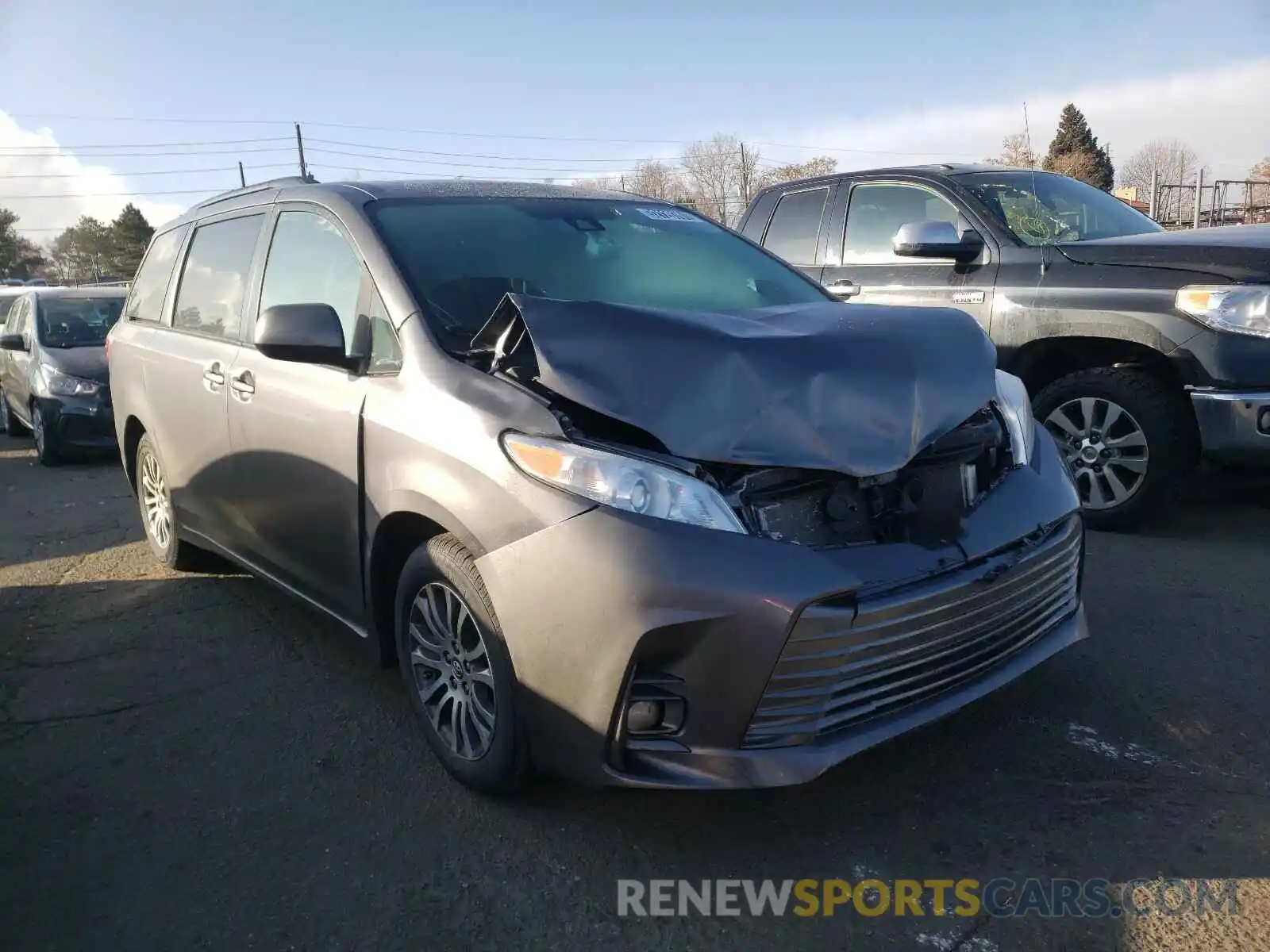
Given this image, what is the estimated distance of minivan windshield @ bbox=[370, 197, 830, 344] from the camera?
10.7 feet

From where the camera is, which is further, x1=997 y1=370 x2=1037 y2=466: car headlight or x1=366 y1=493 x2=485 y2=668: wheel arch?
x1=997 y1=370 x2=1037 y2=466: car headlight

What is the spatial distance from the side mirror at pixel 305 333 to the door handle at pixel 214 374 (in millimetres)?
969

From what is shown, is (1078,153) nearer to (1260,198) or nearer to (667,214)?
(1260,198)

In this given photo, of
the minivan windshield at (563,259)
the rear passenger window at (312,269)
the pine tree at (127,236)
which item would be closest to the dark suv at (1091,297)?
the minivan windshield at (563,259)

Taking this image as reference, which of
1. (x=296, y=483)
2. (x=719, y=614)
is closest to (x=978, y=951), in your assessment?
(x=719, y=614)

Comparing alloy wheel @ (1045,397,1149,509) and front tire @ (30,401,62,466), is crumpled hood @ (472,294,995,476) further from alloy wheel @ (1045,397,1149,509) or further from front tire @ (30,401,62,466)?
front tire @ (30,401,62,466)

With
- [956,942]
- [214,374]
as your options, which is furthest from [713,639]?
[214,374]

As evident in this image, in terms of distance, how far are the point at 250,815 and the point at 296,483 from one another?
115 cm

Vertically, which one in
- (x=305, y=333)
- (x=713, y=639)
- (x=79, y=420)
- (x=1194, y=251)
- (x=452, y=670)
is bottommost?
(x=79, y=420)

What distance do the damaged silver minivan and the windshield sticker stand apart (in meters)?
0.26

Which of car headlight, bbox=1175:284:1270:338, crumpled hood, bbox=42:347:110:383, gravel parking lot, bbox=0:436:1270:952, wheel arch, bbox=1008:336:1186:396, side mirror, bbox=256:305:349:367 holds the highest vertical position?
side mirror, bbox=256:305:349:367

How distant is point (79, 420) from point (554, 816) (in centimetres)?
801

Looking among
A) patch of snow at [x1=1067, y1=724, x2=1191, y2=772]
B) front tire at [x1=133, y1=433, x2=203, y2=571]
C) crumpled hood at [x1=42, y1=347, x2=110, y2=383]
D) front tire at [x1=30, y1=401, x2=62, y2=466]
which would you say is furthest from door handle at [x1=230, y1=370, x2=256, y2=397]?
front tire at [x1=30, y1=401, x2=62, y2=466]

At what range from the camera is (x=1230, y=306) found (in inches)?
182
